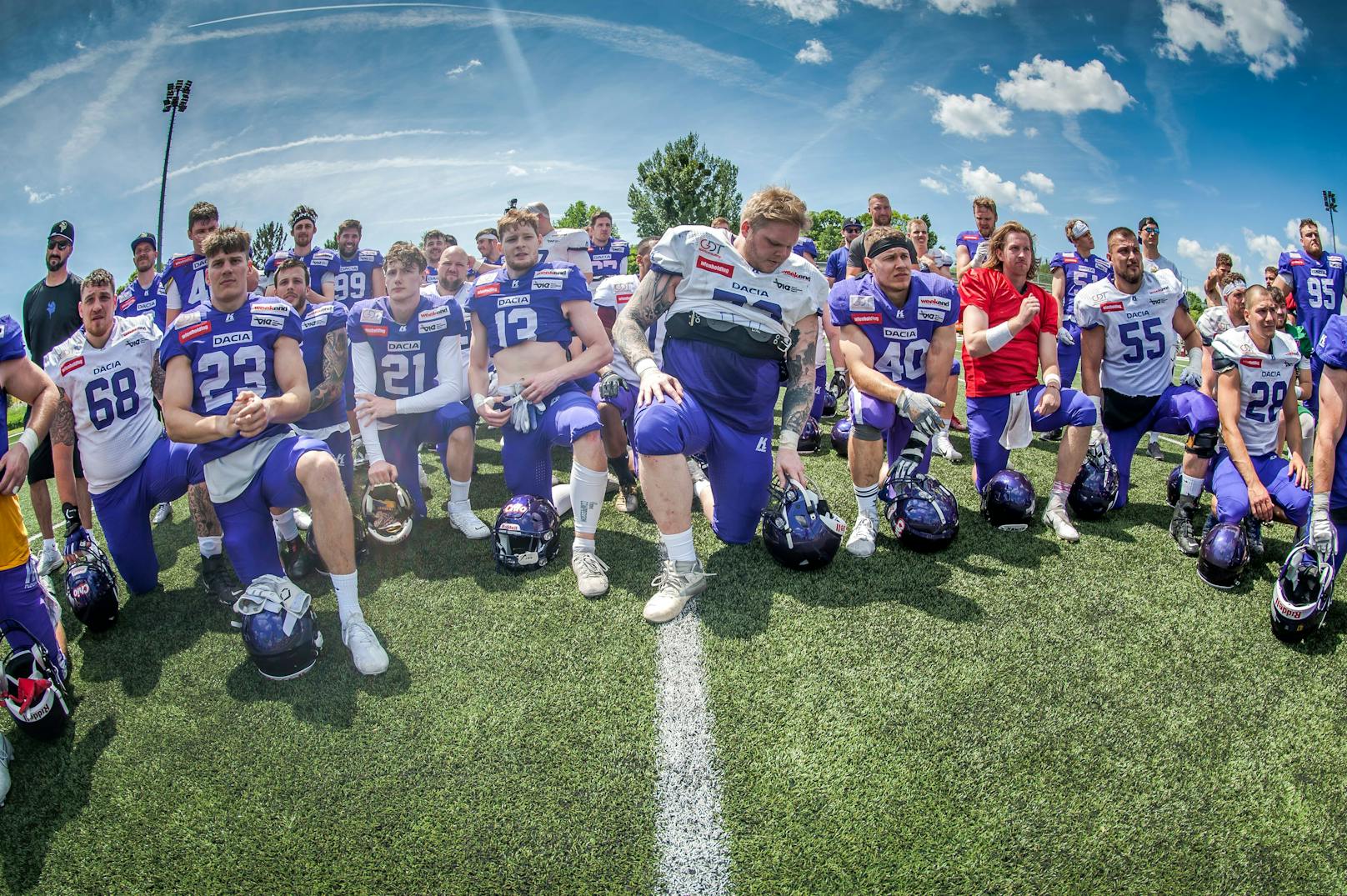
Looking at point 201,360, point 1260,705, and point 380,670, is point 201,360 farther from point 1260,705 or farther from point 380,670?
point 1260,705

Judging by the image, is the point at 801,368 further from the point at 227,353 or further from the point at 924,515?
the point at 227,353

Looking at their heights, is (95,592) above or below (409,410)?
Answer: below

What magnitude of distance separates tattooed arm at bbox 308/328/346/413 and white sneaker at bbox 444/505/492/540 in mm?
1076

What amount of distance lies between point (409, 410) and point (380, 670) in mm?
2177

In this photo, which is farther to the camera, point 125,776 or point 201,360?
point 201,360

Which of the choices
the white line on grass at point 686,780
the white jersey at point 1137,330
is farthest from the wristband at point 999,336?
the white line on grass at point 686,780

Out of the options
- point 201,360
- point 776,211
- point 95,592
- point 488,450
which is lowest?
point 488,450

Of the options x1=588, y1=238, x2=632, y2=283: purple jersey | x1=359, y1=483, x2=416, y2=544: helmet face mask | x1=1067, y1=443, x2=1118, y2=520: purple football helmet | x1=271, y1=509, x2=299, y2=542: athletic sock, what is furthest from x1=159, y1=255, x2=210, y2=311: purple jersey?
x1=1067, y1=443, x2=1118, y2=520: purple football helmet

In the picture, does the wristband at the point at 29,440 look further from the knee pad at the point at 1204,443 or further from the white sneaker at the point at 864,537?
the knee pad at the point at 1204,443

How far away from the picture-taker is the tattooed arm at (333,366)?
4.35 meters

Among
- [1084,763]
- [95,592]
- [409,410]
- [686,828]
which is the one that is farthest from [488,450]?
[1084,763]

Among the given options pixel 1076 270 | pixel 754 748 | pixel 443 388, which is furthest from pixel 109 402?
pixel 1076 270

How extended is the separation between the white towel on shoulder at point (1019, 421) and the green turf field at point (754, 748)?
3.83 ft

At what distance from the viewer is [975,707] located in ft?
9.02
